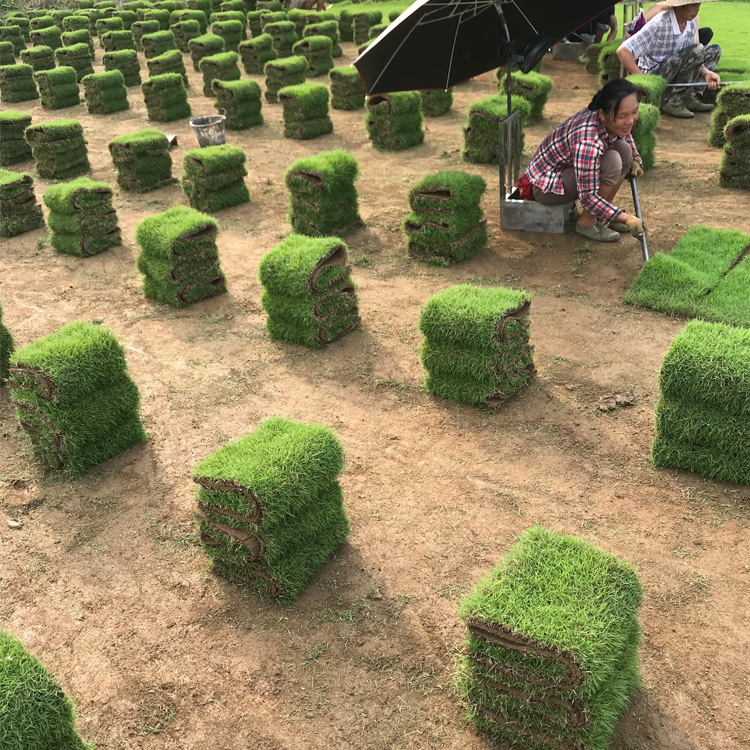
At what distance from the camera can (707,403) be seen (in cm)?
512

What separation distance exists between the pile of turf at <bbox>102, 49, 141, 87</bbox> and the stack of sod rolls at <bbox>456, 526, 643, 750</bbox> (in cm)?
2086

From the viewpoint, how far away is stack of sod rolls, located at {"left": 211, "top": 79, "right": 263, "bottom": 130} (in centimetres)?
1529

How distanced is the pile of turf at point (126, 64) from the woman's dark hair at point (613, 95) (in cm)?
1694

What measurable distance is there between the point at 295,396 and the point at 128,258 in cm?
484

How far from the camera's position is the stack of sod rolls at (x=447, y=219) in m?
8.73

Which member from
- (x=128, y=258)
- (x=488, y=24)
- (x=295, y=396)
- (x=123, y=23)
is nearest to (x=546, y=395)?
(x=295, y=396)

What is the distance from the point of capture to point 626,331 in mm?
7285

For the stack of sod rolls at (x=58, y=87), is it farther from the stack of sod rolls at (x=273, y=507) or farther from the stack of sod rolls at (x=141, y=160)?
the stack of sod rolls at (x=273, y=507)

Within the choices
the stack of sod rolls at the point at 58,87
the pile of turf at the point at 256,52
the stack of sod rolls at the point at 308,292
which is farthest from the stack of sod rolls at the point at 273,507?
the pile of turf at the point at 256,52

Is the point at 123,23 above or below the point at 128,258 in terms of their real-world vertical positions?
above

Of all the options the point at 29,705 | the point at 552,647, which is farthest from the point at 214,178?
the point at 552,647

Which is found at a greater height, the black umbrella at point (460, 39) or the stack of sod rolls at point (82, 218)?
the black umbrella at point (460, 39)

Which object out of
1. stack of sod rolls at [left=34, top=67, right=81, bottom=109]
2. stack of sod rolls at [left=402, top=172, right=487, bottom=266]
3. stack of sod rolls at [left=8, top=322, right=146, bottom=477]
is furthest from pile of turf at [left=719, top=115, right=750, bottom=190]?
stack of sod rolls at [left=34, top=67, right=81, bottom=109]

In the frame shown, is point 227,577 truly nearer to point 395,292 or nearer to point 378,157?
point 395,292
